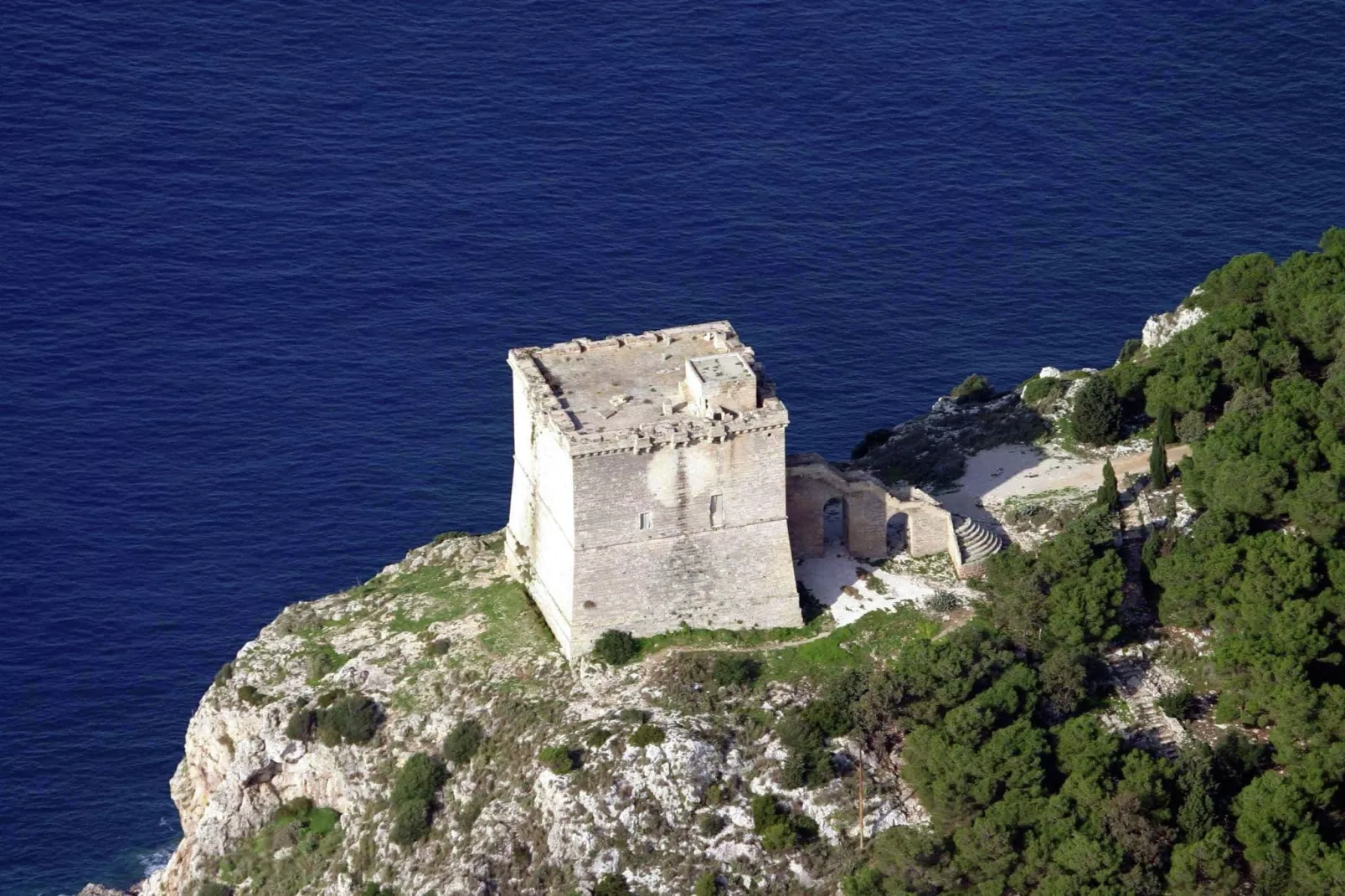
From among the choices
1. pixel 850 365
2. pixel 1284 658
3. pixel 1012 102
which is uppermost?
→ pixel 1012 102

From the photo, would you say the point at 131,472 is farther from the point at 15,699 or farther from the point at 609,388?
the point at 609,388

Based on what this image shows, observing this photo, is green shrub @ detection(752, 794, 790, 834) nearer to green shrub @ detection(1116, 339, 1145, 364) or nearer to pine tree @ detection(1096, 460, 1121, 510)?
pine tree @ detection(1096, 460, 1121, 510)

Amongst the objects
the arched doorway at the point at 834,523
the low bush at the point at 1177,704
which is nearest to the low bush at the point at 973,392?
the arched doorway at the point at 834,523

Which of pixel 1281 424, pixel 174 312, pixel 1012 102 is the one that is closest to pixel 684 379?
pixel 1281 424

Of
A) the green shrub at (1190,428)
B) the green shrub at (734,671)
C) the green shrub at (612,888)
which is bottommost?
the green shrub at (612,888)

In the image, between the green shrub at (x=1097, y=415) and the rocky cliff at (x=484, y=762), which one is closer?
the rocky cliff at (x=484, y=762)

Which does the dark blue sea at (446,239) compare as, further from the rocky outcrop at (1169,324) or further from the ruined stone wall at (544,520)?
the ruined stone wall at (544,520)
